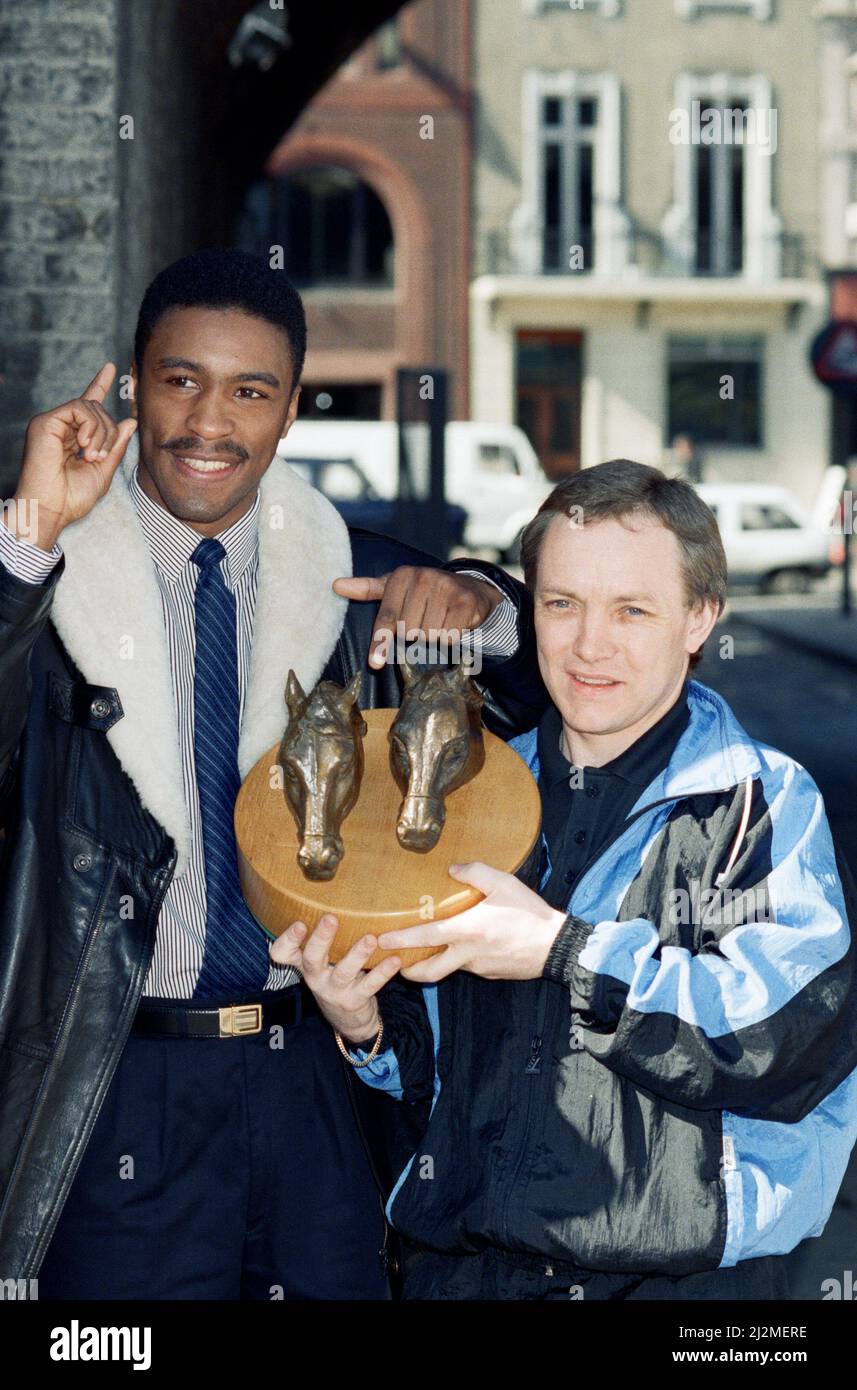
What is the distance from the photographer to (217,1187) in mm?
2240

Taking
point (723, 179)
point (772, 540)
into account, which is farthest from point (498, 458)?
point (723, 179)

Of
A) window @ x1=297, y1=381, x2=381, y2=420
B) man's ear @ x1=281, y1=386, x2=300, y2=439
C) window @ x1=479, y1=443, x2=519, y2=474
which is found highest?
window @ x1=297, y1=381, x2=381, y2=420

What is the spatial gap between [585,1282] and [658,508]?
0.98 m

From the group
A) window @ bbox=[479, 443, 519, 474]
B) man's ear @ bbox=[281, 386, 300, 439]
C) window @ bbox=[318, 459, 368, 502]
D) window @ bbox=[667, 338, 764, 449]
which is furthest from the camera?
window @ bbox=[667, 338, 764, 449]

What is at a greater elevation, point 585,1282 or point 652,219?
point 652,219

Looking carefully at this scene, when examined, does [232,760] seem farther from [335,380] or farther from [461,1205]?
[335,380]

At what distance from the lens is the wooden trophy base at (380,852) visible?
6.28 feet

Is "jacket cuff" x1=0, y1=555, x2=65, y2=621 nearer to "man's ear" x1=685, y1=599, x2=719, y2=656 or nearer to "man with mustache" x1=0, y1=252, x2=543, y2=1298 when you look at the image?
"man with mustache" x1=0, y1=252, x2=543, y2=1298

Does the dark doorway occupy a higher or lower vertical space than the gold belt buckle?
higher

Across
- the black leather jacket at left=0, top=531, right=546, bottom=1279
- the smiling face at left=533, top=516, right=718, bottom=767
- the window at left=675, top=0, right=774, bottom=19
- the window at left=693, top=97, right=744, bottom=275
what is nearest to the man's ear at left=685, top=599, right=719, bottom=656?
the smiling face at left=533, top=516, right=718, bottom=767

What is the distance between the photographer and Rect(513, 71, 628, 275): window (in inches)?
1089

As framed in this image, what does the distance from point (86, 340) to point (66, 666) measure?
3.37 metres

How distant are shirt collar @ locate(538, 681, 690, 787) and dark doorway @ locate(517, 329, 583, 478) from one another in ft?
84.9

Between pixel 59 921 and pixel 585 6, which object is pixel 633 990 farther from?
pixel 585 6
